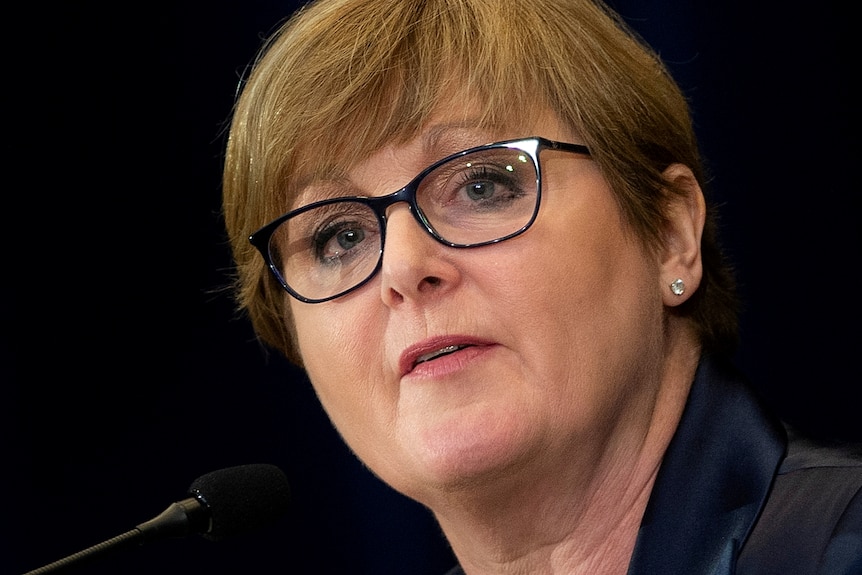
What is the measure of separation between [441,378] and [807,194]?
0.98 m

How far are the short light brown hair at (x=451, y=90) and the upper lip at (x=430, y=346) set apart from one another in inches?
10.4

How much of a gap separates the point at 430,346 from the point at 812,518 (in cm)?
48

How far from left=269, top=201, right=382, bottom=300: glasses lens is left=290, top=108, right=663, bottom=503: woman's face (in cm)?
4

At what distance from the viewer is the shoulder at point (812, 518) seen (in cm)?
137

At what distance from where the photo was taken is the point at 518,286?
1468 mm

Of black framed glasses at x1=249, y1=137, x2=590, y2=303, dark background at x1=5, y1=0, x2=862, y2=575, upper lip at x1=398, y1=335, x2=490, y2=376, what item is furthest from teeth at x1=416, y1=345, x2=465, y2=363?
dark background at x1=5, y1=0, x2=862, y2=575

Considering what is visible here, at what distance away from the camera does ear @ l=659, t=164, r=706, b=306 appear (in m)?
1.64

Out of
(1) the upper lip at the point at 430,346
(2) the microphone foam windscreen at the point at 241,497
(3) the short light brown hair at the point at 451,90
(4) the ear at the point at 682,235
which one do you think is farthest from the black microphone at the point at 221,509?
(4) the ear at the point at 682,235

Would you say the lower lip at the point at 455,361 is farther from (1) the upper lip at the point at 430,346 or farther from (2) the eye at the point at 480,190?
(2) the eye at the point at 480,190

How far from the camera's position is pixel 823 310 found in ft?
7.09

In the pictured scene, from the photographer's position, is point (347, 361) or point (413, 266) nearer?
point (413, 266)

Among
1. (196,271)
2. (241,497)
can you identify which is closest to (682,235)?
(241,497)

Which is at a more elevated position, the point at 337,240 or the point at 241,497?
the point at 337,240

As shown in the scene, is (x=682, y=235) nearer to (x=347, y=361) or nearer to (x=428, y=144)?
(x=428, y=144)
